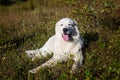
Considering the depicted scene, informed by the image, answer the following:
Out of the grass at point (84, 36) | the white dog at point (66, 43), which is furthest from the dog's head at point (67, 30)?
the grass at point (84, 36)

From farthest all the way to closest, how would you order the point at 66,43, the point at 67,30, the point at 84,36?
the point at 84,36 < the point at 66,43 < the point at 67,30

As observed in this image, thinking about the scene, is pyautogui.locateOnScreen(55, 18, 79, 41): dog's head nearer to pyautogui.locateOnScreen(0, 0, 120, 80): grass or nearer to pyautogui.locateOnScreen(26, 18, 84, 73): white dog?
pyautogui.locateOnScreen(26, 18, 84, 73): white dog

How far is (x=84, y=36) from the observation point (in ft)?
25.3

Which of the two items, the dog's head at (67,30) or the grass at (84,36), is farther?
the dog's head at (67,30)

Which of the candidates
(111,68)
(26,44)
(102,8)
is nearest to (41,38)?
(26,44)

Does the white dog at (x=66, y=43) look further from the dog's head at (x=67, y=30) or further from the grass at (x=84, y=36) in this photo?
the grass at (x=84, y=36)

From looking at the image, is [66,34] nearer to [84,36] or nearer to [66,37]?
[66,37]

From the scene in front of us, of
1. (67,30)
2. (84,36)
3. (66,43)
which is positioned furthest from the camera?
(84,36)

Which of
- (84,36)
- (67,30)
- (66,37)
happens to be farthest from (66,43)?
(84,36)

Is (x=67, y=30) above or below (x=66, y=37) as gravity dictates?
above

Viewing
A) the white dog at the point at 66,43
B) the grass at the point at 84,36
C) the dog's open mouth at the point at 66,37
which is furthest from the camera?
the dog's open mouth at the point at 66,37

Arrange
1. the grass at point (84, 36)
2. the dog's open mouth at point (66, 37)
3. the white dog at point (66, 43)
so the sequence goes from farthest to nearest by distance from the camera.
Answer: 1. the dog's open mouth at point (66, 37)
2. the white dog at point (66, 43)
3. the grass at point (84, 36)

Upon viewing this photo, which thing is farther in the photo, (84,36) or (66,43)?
(84,36)

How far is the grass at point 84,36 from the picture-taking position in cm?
536
